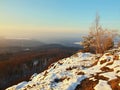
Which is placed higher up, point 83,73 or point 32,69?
point 83,73

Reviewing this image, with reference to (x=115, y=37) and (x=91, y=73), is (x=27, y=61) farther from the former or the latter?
(x=91, y=73)

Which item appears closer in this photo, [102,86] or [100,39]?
[102,86]

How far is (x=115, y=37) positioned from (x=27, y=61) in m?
120

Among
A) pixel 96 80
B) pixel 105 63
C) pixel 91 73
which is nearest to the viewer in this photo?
pixel 96 80

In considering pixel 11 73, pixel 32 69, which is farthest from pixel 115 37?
pixel 32 69

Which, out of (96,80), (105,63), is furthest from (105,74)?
(105,63)

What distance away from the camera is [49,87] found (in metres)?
24.7

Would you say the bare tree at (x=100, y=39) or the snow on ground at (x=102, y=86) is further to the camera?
the bare tree at (x=100, y=39)

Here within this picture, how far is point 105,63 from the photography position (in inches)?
1208

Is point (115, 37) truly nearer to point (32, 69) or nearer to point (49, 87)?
point (49, 87)

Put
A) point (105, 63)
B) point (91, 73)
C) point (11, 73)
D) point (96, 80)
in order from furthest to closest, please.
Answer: point (11, 73) → point (105, 63) → point (91, 73) → point (96, 80)

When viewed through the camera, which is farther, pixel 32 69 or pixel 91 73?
pixel 32 69

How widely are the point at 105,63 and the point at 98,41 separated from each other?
3332 cm

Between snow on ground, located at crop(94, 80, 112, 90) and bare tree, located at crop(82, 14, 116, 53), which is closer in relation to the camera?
snow on ground, located at crop(94, 80, 112, 90)
